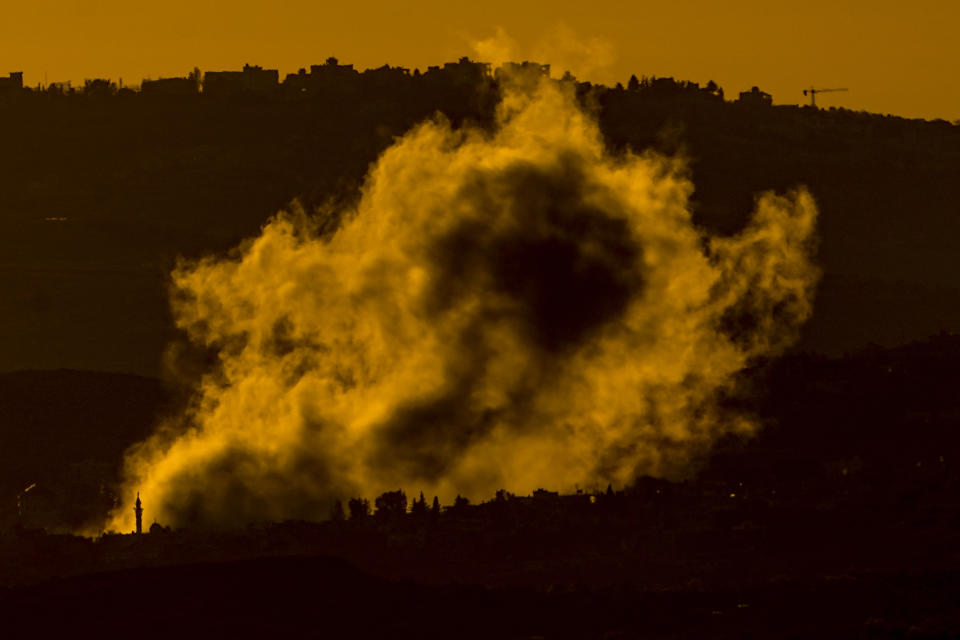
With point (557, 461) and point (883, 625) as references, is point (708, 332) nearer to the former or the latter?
point (557, 461)

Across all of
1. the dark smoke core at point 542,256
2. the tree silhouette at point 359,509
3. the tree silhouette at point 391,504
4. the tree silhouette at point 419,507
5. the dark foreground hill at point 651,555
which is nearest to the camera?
the dark foreground hill at point 651,555

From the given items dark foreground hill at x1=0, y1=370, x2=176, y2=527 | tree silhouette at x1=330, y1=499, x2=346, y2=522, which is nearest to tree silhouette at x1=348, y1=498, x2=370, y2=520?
tree silhouette at x1=330, y1=499, x2=346, y2=522

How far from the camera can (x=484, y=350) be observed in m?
108

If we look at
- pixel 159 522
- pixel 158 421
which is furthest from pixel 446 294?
pixel 158 421

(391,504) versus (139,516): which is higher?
(139,516)

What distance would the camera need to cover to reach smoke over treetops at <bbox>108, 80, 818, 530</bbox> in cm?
10588

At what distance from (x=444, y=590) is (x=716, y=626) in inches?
316

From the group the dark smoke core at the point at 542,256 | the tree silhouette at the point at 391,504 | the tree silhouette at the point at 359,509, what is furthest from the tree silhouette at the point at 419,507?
the dark smoke core at the point at 542,256

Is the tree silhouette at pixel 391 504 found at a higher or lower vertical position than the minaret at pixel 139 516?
lower

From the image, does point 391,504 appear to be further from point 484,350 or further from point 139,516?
point 484,350

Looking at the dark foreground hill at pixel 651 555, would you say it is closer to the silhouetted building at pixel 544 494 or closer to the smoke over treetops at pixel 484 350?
the silhouetted building at pixel 544 494

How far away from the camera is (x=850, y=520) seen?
→ 9244 cm

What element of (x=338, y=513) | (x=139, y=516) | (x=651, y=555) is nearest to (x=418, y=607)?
(x=651, y=555)

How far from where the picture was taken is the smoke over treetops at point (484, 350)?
10588cm
